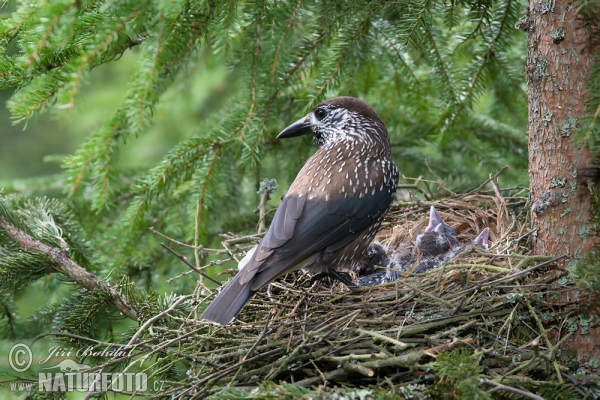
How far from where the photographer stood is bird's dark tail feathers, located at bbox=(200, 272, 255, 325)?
10.8 ft

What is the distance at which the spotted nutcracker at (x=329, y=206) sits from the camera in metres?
3.51

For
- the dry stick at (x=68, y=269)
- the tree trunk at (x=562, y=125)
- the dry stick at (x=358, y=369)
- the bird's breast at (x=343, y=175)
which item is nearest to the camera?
the dry stick at (x=358, y=369)

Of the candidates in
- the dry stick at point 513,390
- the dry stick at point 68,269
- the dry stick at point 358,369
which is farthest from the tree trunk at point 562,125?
the dry stick at point 68,269

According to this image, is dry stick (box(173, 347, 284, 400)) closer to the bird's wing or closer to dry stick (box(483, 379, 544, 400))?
the bird's wing

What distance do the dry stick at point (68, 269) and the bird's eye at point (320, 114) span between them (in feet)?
6.16

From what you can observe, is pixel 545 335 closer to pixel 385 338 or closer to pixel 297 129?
pixel 385 338

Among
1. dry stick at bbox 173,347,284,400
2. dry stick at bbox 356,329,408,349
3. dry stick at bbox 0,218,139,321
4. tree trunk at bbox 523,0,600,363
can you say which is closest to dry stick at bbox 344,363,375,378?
dry stick at bbox 356,329,408,349

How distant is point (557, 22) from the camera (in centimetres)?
290

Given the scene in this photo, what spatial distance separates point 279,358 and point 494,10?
246cm

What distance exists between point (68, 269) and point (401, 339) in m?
1.76

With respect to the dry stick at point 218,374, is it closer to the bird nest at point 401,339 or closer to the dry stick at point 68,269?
the bird nest at point 401,339

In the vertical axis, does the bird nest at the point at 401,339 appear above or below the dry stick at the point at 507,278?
below

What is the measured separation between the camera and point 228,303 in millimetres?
3350

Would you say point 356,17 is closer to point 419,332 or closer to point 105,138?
point 105,138
